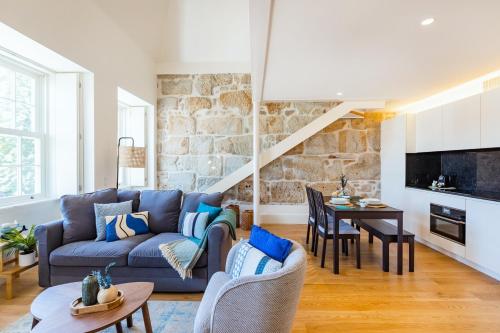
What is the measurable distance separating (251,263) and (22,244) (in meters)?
2.38

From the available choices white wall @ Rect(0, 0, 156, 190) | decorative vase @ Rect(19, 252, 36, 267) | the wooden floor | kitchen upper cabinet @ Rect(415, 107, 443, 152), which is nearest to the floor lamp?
white wall @ Rect(0, 0, 156, 190)

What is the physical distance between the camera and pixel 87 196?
2.88 meters

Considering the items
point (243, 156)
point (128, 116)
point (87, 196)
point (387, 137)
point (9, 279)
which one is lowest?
point (9, 279)

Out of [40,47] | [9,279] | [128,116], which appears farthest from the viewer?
[128,116]

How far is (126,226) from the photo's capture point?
277 centimetres

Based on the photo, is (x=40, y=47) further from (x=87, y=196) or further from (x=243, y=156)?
(x=243, y=156)

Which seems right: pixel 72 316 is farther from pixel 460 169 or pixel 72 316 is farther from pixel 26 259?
pixel 460 169

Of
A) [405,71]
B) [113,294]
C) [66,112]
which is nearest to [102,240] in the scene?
[113,294]

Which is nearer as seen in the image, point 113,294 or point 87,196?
point 113,294

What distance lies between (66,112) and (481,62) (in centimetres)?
501

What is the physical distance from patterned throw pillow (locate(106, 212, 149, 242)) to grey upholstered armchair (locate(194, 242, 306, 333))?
5.59ft

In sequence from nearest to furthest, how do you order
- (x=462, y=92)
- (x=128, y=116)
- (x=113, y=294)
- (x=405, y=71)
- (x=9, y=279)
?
(x=113, y=294), (x=9, y=279), (x=405, y=71), (x=462, y=92), (x=128, y=116)

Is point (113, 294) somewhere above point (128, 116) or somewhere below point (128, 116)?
below

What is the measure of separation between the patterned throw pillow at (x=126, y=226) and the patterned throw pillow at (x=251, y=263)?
1489 millimetres
